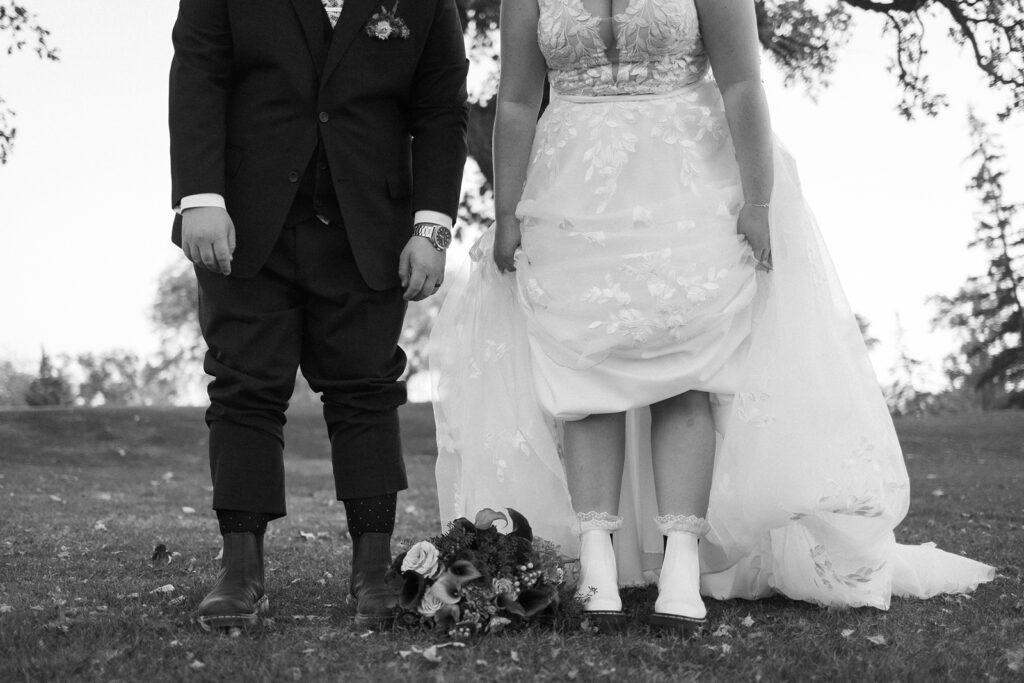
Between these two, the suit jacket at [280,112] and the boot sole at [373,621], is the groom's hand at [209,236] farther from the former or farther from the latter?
the boot sole at [373,621]

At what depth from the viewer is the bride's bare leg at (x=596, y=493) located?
2.98 metres

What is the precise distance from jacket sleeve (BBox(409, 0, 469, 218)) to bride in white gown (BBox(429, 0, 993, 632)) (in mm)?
170

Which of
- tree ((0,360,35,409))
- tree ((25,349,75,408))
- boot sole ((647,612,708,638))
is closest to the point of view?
boot sole ((647,612,708,638))

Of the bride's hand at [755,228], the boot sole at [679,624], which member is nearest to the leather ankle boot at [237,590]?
the boot sole at [679,624]

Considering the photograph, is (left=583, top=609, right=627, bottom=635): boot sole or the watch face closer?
(left=583, top=609, right=627, bottom=635): boot sole

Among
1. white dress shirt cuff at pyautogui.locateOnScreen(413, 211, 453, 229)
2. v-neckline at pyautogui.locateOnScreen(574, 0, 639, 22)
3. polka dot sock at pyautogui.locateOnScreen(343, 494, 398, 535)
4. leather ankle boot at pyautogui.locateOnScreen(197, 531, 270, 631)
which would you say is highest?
v-neckline at pyautogui.locateOnScreen(574, 0, 639, 22)

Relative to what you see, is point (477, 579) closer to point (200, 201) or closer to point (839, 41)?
point (200, 201)

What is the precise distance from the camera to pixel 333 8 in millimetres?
3195

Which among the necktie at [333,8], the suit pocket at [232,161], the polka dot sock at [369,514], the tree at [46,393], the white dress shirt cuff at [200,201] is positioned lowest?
the tree at [46,393]

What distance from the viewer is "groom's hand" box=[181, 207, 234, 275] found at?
3.00 metres

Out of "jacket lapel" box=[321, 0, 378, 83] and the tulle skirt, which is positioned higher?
"jacket lapel" box=[321, 0, 378, 83]

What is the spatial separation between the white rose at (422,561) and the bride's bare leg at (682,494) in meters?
0.65

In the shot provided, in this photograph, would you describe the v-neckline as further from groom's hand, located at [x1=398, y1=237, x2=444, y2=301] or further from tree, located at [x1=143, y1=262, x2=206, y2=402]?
tree, located at [x1=143, y1=262, x2=206, y2=402]

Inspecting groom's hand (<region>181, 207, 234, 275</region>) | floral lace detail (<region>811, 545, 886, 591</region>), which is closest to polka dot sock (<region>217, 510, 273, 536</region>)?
groom's hand (<region>181, 207, 234, 275</region>)
